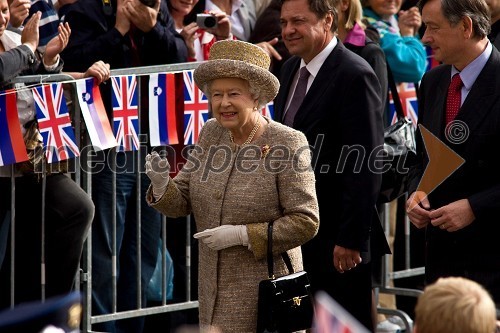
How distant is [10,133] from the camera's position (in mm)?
7301

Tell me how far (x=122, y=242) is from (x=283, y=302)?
8.40 ft

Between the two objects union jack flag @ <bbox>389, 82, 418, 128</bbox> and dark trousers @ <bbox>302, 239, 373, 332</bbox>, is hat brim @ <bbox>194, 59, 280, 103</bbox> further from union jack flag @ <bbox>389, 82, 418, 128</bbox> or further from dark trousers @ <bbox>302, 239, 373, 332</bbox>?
union jack flag @ <bbox>389, 82, 418, 128</bbox>

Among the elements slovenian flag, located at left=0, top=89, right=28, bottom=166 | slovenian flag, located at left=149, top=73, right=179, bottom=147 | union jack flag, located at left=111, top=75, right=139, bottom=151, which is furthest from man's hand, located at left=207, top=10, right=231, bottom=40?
slovenian flag, located at left=0, top=89, right=28, bottom=166

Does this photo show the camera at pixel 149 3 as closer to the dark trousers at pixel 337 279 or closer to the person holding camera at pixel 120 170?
the person holding camera at pixel 120 170

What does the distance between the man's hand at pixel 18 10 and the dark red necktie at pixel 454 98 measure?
292cm

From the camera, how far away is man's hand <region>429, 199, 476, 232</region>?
6051 mm

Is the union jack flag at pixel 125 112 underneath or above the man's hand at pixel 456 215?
above

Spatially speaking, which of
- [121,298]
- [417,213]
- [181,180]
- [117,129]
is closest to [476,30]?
[417,213]

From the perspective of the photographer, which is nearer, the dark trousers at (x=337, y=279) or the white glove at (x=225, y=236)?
the white glove at (x=225, y=236)

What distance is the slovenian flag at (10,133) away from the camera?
7270mm

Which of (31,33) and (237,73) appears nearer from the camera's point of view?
(237,73)

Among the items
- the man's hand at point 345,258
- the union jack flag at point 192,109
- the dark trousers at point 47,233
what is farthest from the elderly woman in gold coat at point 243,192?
the union jack flag at point 192,109

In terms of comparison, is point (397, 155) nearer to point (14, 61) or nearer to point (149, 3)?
point (149, 3)

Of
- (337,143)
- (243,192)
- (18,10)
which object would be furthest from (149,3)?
(243,192)
